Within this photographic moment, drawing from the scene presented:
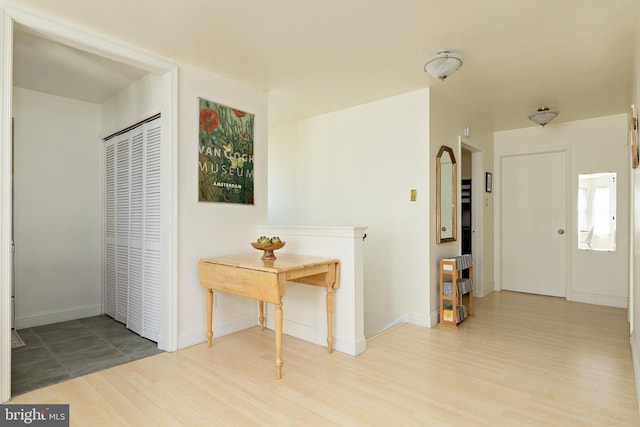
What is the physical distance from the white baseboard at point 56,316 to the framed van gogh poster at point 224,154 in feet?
6.77

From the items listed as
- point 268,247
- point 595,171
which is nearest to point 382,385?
point 268,247

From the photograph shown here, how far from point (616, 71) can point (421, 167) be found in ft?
5.88

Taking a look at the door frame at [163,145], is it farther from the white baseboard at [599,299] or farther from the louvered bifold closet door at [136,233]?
the white baseboard at [599,299]

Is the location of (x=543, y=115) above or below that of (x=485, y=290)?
above

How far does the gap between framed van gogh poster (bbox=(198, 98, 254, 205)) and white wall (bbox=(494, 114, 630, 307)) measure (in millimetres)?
4060

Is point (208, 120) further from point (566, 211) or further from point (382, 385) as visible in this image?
point (566, 211)

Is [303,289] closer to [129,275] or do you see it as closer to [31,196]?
[129,275]

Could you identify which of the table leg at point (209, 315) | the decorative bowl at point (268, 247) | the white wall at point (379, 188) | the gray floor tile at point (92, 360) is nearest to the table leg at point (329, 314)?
the decorative bowl at point (268, 247)

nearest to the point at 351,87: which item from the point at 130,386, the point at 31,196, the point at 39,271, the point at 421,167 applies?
the point at 421,167

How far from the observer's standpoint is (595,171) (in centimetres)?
458

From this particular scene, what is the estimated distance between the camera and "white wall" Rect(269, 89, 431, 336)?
3615mm

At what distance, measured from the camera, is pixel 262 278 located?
2.46m

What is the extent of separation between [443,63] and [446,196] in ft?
5.00

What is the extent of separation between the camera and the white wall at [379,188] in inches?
142
